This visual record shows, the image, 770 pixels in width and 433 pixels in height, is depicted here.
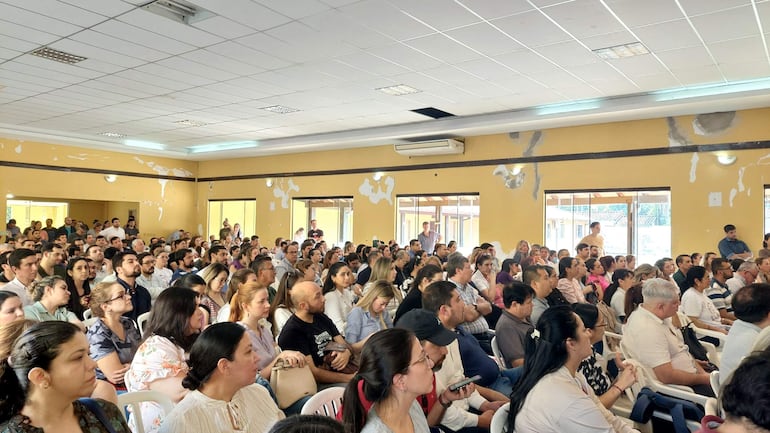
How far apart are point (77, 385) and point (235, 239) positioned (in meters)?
12.6

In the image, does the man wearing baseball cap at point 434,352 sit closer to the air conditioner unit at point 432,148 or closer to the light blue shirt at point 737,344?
the light blue shirt at point 737,344

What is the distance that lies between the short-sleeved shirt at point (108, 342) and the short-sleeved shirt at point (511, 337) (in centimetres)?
250

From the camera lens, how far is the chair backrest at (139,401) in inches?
93.6

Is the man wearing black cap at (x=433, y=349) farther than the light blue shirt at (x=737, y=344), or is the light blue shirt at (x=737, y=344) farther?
the light blue shirt at (x=737, y=344)

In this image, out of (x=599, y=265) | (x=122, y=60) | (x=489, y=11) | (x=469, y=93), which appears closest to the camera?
(x=489, y=11)

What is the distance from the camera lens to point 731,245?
8750mm

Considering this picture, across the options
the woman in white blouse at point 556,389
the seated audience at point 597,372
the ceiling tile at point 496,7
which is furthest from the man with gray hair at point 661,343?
the ceiling tile at point 496,7

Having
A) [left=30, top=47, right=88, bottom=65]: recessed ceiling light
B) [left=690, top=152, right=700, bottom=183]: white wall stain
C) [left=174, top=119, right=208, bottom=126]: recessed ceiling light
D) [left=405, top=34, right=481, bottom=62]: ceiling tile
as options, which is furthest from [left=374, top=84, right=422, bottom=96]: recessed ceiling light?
[left=690, top=152, right=700, bottom=183]: white wall stain

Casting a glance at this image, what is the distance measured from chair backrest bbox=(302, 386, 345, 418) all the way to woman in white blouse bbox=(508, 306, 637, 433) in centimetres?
80

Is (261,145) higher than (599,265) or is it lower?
higher

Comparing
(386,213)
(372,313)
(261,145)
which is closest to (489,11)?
(372,313)

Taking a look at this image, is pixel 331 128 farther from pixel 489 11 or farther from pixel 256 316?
pixel 256 316

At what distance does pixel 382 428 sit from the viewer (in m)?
1.97

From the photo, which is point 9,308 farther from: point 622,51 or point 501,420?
point 622,51
